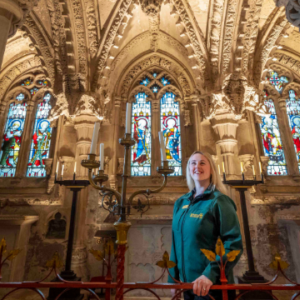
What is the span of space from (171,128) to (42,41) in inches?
184

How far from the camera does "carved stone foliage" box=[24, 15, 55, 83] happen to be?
632 cm

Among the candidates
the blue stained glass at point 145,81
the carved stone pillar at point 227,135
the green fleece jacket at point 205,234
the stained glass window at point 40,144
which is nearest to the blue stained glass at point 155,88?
the blue stained glass at point 145,81

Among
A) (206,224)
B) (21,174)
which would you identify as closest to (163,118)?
(21,174)

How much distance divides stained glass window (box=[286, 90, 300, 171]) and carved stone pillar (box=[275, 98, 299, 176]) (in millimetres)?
189

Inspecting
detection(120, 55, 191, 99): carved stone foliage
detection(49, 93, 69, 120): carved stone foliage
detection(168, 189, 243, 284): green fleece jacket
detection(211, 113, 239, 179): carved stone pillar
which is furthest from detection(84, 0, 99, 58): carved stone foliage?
detection(168, 189, 243, 284): green fleece jacket

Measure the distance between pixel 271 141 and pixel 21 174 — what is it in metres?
7.66

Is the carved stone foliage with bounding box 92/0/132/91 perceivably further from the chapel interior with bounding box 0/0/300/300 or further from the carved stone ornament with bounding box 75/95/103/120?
the carved stone ornament with bounding box 75/95/103/120

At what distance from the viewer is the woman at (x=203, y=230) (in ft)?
4.12

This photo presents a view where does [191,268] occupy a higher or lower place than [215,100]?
lower

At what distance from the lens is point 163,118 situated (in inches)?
277

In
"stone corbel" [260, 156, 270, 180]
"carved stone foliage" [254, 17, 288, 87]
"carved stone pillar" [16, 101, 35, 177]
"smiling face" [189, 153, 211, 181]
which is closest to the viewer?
"smiling face" [189, 153, 211, 181]

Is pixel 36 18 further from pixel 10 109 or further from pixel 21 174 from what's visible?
pixel 21 174

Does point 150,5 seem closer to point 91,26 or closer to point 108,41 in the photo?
point 108,41

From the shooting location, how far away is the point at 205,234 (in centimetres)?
136
